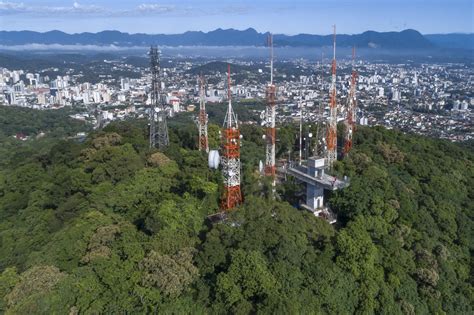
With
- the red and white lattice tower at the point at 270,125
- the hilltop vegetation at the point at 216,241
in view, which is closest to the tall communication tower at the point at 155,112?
the hilltop vegetation at the point at 216,241

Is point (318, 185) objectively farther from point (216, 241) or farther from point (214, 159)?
point (216, 241)

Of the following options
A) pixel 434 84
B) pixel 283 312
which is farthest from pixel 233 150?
pixel 434 84

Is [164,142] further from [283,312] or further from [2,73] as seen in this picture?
[2,73]

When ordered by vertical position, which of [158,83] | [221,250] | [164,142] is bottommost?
[221,250]

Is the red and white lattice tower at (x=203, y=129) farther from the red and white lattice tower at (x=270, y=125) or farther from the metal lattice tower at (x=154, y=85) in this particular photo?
the red and white lattice tower at (x=270, y=125)

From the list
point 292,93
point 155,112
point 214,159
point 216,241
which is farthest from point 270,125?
point 292,93
